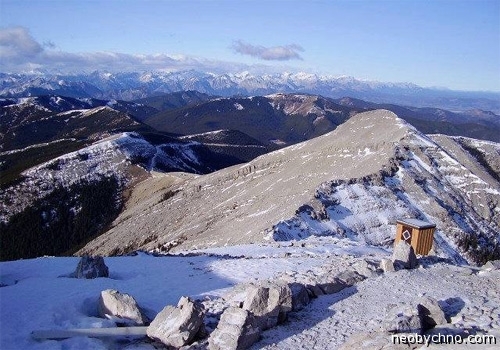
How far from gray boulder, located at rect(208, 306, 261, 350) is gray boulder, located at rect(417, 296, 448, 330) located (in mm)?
5406

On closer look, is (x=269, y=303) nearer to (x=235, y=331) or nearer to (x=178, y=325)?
(x=235, y=331)

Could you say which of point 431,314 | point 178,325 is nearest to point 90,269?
point 178,325

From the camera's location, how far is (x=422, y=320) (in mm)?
14109

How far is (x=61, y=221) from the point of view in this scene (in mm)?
108000

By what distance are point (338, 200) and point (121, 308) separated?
128ft

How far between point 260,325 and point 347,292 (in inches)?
204

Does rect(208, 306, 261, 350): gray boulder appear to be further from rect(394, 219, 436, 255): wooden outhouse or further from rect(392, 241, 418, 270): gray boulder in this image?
rect(394, 219, 436, 255): wooden outhouse

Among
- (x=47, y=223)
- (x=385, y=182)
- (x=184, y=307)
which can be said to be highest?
(x=184, y=307)

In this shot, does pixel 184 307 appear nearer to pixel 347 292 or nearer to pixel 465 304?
pixel 347 292

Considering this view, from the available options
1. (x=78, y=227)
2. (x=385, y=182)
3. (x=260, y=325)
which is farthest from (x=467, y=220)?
(x=78, y=227)

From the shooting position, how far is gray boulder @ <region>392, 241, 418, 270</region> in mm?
21552

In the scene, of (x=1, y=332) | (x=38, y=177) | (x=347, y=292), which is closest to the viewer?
(x=1, y=332)

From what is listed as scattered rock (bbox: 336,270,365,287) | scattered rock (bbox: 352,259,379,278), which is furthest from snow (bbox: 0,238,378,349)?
scattered rock (bbox: 336,270,365,287)

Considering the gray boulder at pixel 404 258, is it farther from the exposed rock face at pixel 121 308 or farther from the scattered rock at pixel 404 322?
the exposed rock face at pixel 121 308
